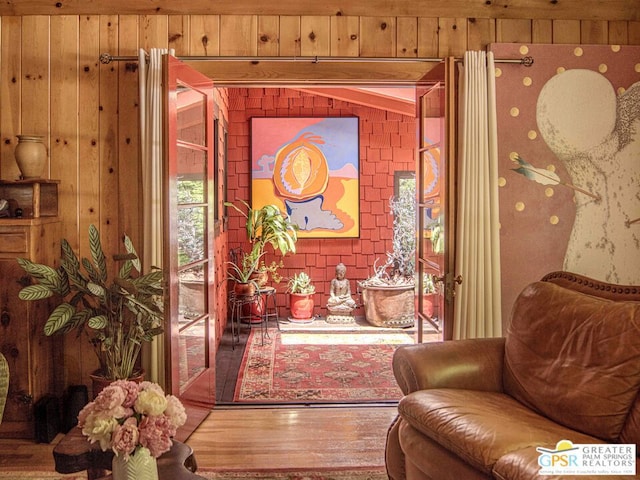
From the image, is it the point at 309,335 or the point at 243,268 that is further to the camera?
the point at 243,268

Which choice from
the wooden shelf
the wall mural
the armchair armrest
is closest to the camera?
the armchair armrest

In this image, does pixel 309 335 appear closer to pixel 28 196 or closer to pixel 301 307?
pixel 301 307

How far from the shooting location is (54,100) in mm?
4035

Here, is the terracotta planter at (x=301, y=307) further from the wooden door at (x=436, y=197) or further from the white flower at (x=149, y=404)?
the white flower at (x=149, y=404)

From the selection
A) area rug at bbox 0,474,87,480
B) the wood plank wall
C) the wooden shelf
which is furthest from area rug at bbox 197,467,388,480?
the wooden shelf

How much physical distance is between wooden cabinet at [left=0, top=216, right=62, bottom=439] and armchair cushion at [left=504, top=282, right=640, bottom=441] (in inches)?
98.7

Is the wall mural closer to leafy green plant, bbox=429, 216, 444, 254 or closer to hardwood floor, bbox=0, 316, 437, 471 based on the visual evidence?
leafy green plant, bbox=429, 216, 444, 254

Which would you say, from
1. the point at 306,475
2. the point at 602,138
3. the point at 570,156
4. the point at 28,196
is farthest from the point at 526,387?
the point at 28,196

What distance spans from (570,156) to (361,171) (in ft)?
12.9

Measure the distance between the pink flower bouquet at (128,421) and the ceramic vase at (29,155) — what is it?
7.54 feet

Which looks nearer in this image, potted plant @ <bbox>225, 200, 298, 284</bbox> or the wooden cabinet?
the wooden cabinet

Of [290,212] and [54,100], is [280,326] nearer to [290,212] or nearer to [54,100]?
[290,212]

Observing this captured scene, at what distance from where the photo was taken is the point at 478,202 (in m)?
3.94

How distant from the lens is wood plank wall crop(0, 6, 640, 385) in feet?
13.2
